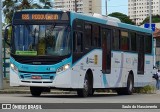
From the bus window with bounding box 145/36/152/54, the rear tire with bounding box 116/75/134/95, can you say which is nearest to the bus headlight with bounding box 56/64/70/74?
the rear tire with bounding box 116/75/134/95

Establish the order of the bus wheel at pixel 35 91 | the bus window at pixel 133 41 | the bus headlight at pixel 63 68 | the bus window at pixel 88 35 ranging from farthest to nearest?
the bus window at pixel 133 41 < the bus wheel at pixel 35 91 < the bus window at pixel 88 35 < the bus headlight at pixel 63 68

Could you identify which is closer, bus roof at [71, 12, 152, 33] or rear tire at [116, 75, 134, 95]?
bus roof at [71, 12, 152, 33]

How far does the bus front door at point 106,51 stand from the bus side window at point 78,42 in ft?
8.26

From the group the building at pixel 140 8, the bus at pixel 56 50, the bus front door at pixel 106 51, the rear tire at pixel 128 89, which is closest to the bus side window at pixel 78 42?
the bus at pixel 56 50

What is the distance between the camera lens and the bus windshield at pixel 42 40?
22.8 m

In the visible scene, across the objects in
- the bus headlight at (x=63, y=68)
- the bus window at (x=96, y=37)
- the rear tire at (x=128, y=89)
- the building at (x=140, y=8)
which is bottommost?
the rear tire at (x=128, y=89)

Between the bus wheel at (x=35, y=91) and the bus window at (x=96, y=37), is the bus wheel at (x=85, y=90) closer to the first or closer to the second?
the bus window at (x=96, y=37)

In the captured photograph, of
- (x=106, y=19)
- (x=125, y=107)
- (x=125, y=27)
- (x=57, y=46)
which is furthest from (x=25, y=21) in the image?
(x=125, y=107)

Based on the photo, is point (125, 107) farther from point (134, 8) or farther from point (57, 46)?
point (134, 8)

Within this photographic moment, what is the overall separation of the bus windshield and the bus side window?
0.40m

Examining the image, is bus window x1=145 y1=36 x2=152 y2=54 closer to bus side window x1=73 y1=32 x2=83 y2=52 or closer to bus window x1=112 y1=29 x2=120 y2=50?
bus window x1=112 y1=29 x2=120 y2=50

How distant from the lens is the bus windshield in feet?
74.7

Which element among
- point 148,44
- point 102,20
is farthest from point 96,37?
point 148,44

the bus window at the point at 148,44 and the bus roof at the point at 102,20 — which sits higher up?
the bus roof at the point at 102,20
